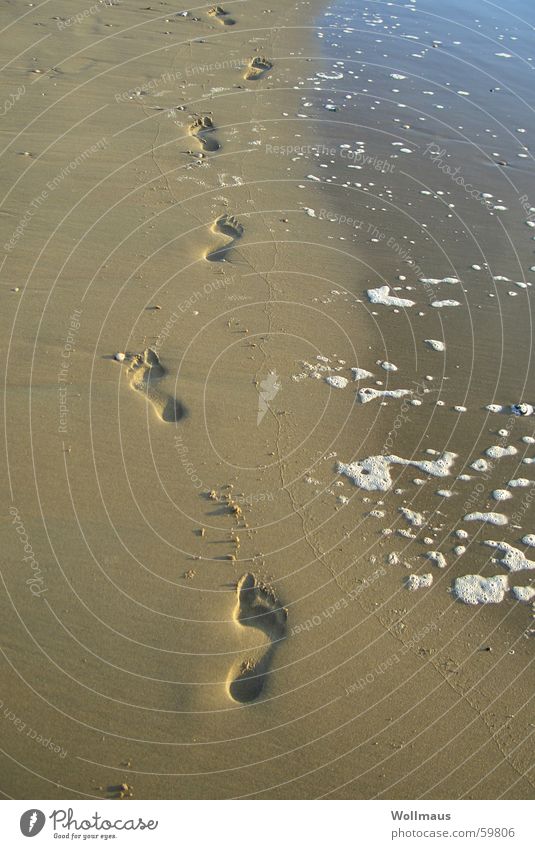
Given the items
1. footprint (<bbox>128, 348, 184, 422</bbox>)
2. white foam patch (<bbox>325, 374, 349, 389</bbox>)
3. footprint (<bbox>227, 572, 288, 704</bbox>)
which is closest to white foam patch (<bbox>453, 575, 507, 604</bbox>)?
footprint (<bbox>227, 572, 288, 704</bbox>)

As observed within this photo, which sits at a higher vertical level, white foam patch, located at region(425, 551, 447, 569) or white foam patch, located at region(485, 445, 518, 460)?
white foam patch, located at region(485, 445, 518, 460)

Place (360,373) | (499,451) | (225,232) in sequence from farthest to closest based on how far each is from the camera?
(225,232), (360,373), (499,451)

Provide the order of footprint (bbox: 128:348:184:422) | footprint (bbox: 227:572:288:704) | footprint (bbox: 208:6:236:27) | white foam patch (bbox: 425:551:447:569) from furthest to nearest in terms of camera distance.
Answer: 1. footprint (bbox: 208:6:236:27)
2. footprint (bbox: 128:348:184:422)
3. white foam patch (bbox: 425:551:447:569)
4. footprint (bbox: 227:572:288:704)

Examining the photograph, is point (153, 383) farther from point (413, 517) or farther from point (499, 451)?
point (499, 451)

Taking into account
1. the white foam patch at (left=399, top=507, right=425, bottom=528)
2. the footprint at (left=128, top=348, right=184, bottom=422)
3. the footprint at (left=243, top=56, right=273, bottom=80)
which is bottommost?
the white foam patch at (left=399, top=507, right=425, bottom=528)

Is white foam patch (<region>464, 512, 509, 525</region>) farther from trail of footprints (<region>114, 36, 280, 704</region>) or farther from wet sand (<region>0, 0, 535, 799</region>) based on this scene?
trail of footprints (<region>114, 36, 280, 704</region>)

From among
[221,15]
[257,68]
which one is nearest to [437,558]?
[257,68]

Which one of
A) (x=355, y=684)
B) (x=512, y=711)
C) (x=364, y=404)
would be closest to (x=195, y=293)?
(x=364, y=404)

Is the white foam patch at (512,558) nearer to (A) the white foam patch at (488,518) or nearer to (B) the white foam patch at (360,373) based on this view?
Answer: (A) the white foam patch at (488,518)
